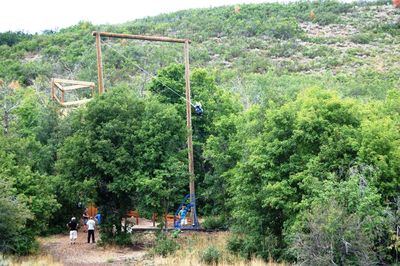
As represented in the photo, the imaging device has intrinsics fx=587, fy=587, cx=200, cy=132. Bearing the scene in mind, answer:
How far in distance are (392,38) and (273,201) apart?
242 ft

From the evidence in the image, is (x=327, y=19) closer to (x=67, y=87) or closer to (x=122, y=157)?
(x=67, y=87)

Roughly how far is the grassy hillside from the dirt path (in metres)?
27.0

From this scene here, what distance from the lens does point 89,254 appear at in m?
25.6

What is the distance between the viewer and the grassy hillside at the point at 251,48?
69375 millimetres

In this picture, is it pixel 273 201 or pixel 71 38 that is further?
pixel 71 38

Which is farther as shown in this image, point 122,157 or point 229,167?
point 229,167

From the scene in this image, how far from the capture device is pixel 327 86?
50.7 meters

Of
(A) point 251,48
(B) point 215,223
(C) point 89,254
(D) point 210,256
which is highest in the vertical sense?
(A) point 251,48

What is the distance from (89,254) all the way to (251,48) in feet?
228

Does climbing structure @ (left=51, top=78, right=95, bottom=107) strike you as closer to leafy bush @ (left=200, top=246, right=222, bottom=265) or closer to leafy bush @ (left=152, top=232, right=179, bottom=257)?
leafy bush @ (left=152, top=232, right=179, bottom=257)

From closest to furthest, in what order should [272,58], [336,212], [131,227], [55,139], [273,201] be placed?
[336,212]
[273,201]
[131,227]
[55,139]
[272,58]

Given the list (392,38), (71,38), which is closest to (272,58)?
(392,38)

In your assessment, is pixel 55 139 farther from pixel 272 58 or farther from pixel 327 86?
pixel 272 58

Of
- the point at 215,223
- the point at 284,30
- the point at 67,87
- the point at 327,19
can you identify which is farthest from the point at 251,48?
the point at 215,223
